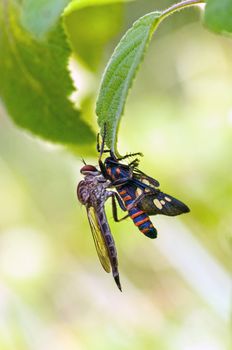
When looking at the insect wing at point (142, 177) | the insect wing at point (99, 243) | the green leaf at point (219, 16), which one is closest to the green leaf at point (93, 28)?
the insect wing at point (99, 243)

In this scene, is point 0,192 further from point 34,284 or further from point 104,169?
point 104,169

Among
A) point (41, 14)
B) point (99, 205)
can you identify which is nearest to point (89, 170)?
point (99, 205)

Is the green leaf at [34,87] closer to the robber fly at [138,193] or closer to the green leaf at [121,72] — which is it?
the robber fly at [138,193]

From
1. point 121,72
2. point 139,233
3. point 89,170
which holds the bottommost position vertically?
point 121,72

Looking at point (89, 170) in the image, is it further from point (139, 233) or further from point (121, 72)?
point (139, 233)

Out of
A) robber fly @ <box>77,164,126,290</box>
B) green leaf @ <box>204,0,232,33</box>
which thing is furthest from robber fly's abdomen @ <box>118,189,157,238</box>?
green leaf @ <box>204,0,232,33</box>

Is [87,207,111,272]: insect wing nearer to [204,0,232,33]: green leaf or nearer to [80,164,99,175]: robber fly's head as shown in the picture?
[80,164,99,175]: robber fly's head

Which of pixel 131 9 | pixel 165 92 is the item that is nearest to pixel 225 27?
pixel 131 9
